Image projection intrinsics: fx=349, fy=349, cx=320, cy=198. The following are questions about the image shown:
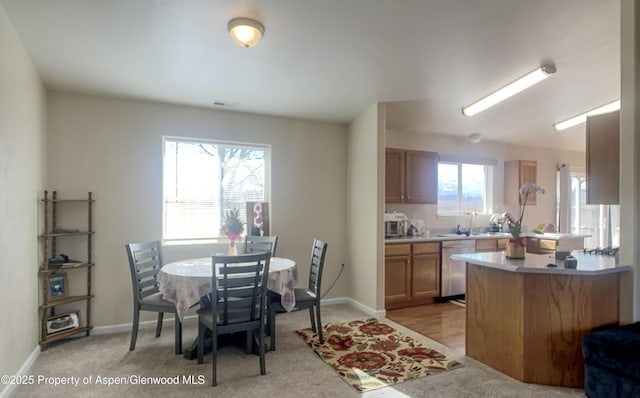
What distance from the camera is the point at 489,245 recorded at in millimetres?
5234

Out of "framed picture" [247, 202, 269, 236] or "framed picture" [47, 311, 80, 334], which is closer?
"framed picture" [47, 311, 80, 334]

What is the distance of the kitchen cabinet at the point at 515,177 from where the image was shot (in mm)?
6062

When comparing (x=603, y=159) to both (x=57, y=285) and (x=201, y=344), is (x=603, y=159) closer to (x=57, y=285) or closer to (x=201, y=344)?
(x=201, y=344)

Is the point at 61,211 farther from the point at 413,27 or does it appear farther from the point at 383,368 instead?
the point at 413,27

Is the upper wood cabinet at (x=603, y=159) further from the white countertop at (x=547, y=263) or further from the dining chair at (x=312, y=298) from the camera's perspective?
the dining chair at (x=312, y=298)

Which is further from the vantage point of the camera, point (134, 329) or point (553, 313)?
point (134, 329)

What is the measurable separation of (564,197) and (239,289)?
6.47 meters

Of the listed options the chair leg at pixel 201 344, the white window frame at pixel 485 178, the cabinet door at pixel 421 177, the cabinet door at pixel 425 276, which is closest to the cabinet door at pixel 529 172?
the white window frame at pixel 485 178

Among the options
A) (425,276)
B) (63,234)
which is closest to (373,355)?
(425,276)

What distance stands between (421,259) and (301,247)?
1.63 m

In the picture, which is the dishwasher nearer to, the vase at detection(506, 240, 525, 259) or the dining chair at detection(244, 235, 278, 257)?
the vase at detection(506, 240, 525, 259)

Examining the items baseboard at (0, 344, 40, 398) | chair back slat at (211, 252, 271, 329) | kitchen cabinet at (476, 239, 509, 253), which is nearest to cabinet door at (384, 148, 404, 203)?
kitchen cabinet at (476, 239, 509, 253)

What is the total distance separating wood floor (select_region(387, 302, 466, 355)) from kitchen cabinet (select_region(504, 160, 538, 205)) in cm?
247

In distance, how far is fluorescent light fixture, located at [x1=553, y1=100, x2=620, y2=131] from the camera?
4.90 m
